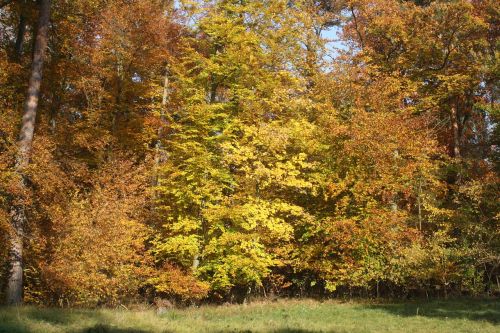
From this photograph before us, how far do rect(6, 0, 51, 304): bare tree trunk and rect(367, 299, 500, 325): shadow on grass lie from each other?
13.7m

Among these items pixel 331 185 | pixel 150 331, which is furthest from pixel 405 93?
pixel 150 331

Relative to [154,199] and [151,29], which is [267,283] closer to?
[154,199]

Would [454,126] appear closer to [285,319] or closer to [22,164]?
[285,319]

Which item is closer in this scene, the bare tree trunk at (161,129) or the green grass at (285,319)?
the green grass at (285,319)

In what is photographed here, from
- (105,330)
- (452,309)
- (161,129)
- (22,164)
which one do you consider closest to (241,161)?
(161,129)

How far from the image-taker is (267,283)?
2741 centimetres

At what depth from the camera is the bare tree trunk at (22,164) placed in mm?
15344

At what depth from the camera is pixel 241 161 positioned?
21766mm

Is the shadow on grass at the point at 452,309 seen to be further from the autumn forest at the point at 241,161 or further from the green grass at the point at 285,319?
the autumn forest at the point at 241,161

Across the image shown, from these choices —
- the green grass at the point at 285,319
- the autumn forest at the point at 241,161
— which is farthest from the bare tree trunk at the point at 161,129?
the green grass at the point at 285,319

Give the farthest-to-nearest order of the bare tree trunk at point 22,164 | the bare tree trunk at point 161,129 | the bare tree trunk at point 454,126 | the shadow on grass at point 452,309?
the bare tree trunk at point 454,126 → the bare tree trunk at point 161,129 → the shadow on grass at point 452,309 → the bare tree trunk at point 22,164

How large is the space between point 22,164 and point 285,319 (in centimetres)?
1015

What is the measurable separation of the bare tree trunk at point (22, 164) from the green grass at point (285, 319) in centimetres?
216

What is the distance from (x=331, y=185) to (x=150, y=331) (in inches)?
540
